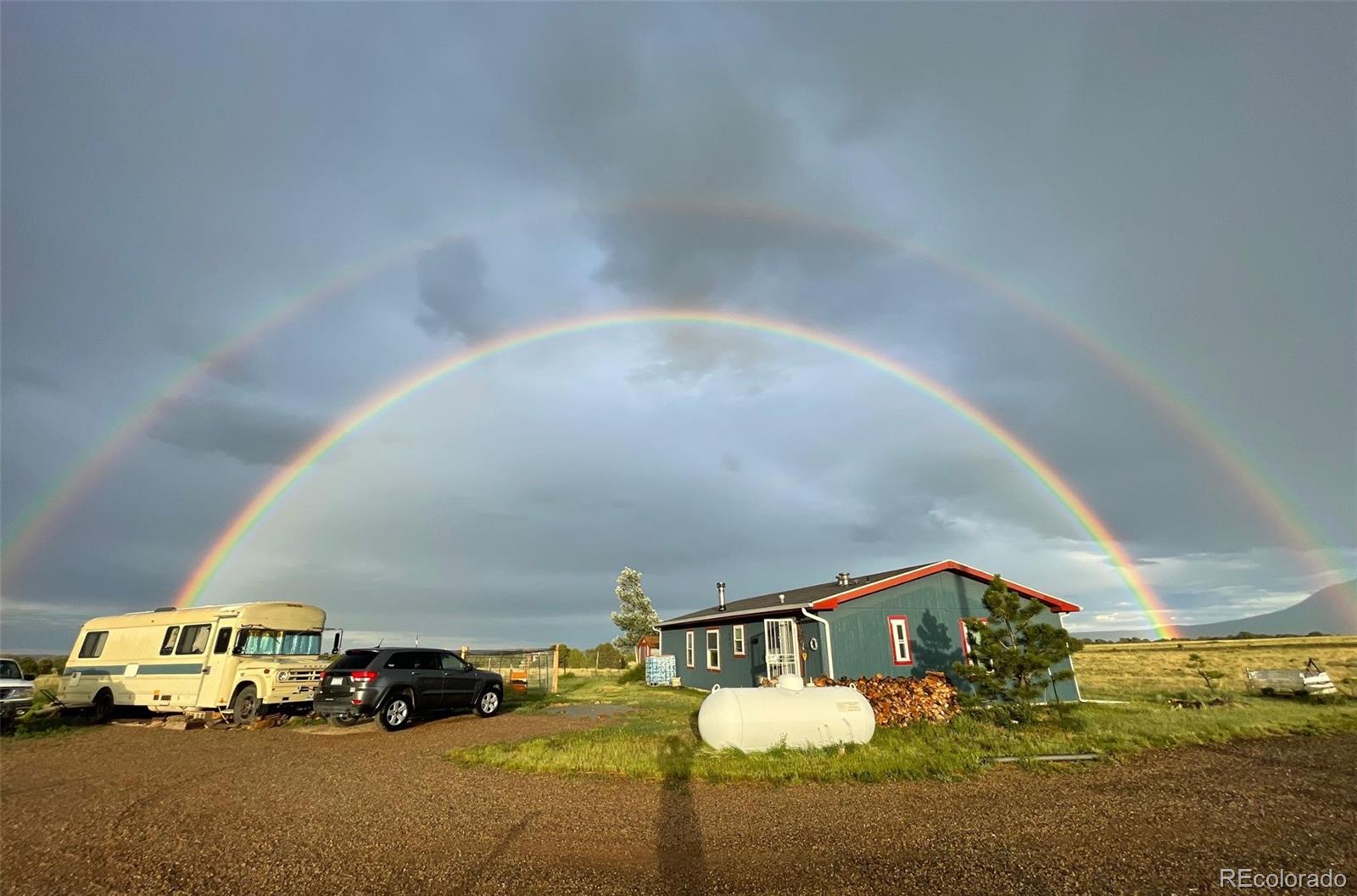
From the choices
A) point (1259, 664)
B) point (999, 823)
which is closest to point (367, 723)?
point (999, 823)

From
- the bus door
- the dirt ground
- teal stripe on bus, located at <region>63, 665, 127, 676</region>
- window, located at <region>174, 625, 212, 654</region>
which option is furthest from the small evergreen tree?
teal stripe on bus, located at <region>63, 665, 127, 676</region>

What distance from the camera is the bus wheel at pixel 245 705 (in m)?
17.2

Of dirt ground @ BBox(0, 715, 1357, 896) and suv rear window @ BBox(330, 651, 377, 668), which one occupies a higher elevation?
suv rear window @ BBox(330, 651, 377, 668)

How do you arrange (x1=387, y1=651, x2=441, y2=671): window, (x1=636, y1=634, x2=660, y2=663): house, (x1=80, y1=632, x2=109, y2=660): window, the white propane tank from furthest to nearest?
(x1=636, y1=634, x2=660, y2=663): house
(x1=80, y1=632, x2=109, y2=660): window
(x1=387, y1=651, x2=441, y2=671): window
the white propane tank

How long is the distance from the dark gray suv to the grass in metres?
3.76

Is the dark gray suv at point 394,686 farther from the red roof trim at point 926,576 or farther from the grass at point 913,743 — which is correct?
the red roof trim at point 926,576

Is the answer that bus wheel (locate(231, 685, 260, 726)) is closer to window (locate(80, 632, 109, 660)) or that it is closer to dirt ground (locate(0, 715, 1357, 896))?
dirt ground (locate(0, 715, 1357, 896))

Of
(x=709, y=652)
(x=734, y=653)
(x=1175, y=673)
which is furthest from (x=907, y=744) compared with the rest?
(x=1175, y=673)

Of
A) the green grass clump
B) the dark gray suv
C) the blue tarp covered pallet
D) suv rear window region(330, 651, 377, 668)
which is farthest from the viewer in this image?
the blue tarp covered pallet

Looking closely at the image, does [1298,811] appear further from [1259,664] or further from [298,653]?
[1259,664]

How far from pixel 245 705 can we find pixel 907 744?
1735cm

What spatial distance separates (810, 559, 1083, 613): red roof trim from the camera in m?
21.2

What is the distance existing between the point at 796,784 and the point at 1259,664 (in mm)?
46602

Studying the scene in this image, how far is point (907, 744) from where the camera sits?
1299 centimetres
